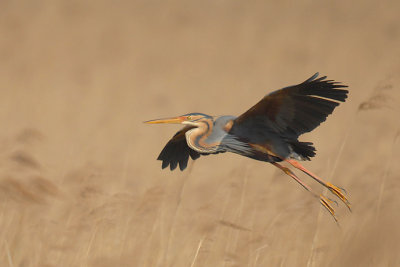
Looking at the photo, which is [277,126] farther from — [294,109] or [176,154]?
[176,154]

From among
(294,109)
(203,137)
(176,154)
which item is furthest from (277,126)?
(176,154)

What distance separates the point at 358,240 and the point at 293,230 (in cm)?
40

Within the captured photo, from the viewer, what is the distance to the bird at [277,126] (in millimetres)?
3086

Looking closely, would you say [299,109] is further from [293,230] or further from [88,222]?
[88,222]

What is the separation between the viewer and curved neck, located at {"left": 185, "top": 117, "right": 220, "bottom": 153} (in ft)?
10.7

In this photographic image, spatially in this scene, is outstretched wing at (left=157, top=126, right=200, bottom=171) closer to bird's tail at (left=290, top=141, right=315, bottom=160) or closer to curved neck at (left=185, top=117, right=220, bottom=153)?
curved neck at (left=185, top=117, right=220, bottom=153)

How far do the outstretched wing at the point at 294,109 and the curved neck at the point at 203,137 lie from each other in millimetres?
133

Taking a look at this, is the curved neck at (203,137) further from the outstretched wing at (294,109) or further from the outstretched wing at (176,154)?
the outstretched wing at (176,154)

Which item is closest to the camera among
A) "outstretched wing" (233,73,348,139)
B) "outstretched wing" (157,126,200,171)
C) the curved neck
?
"outstretched wing" (233,73,348,139)

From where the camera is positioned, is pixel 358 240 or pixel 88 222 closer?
pixel 358 240

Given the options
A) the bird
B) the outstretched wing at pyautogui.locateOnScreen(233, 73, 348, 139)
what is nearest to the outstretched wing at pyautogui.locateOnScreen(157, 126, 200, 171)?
the bird

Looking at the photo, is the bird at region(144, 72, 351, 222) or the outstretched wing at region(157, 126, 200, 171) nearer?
the bird at region(144, 72, 351, 222)

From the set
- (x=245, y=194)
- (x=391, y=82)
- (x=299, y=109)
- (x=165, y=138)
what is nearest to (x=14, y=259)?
(x=245, y=194)

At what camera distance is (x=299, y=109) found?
3.18 m
